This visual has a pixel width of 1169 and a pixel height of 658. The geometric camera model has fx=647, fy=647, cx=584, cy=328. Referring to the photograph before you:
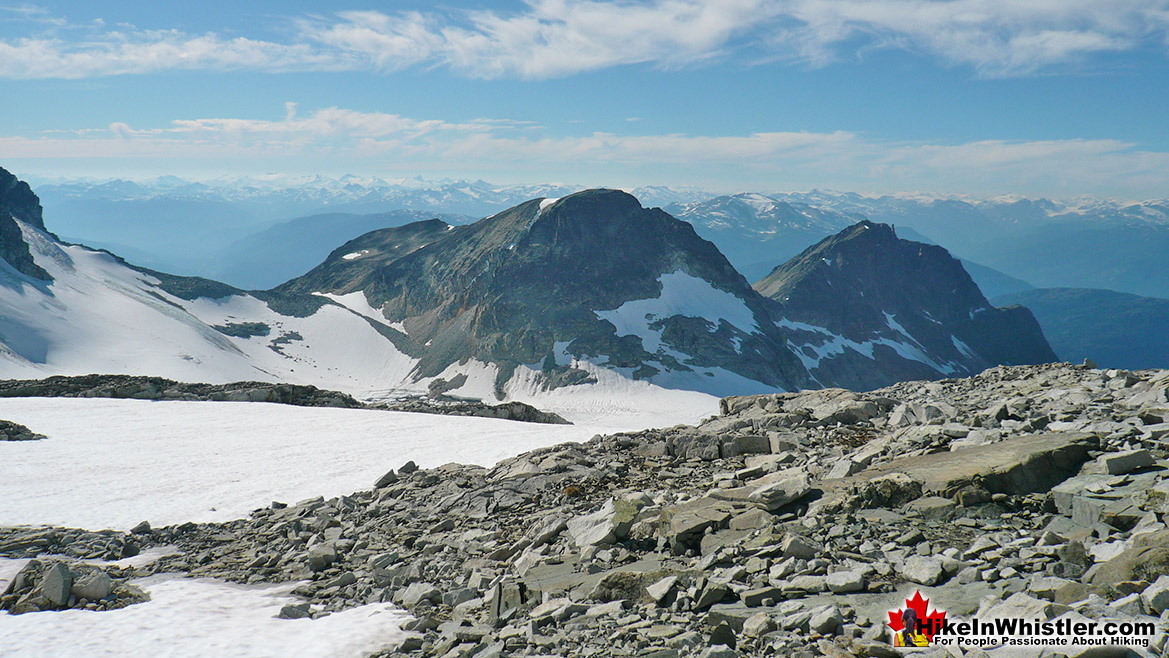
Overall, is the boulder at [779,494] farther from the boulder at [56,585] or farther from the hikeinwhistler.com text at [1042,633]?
the boulder at [56,585]

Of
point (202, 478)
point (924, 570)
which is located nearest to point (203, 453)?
point (202, 478)

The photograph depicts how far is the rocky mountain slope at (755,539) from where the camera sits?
297 inches

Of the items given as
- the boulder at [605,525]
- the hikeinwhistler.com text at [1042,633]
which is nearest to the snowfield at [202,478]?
the boulder at [605,525]

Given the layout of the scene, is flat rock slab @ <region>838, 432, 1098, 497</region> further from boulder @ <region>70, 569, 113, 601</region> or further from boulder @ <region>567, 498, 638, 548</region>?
boulder @ <region>70, 569, 113, 601</region>

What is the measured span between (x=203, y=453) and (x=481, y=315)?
133 metres

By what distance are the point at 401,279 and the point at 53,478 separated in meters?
170

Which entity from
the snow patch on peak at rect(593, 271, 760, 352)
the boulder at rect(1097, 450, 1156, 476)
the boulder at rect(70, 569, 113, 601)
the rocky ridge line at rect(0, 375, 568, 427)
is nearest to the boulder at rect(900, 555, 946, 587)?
the boulder at rect(1097, 450, 1156, 476)

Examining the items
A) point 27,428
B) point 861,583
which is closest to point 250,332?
point 27,428

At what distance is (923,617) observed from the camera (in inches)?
282

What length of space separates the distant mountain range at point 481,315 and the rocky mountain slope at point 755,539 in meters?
100

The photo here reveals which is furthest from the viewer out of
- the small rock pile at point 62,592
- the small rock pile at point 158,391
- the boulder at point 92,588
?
the small rock pile at point 158,391

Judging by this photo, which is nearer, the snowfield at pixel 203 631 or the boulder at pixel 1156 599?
the boulder at pixel 1156 599

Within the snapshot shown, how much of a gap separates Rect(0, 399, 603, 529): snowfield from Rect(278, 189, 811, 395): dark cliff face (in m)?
106

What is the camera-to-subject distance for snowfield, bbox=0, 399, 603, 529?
21.0m
